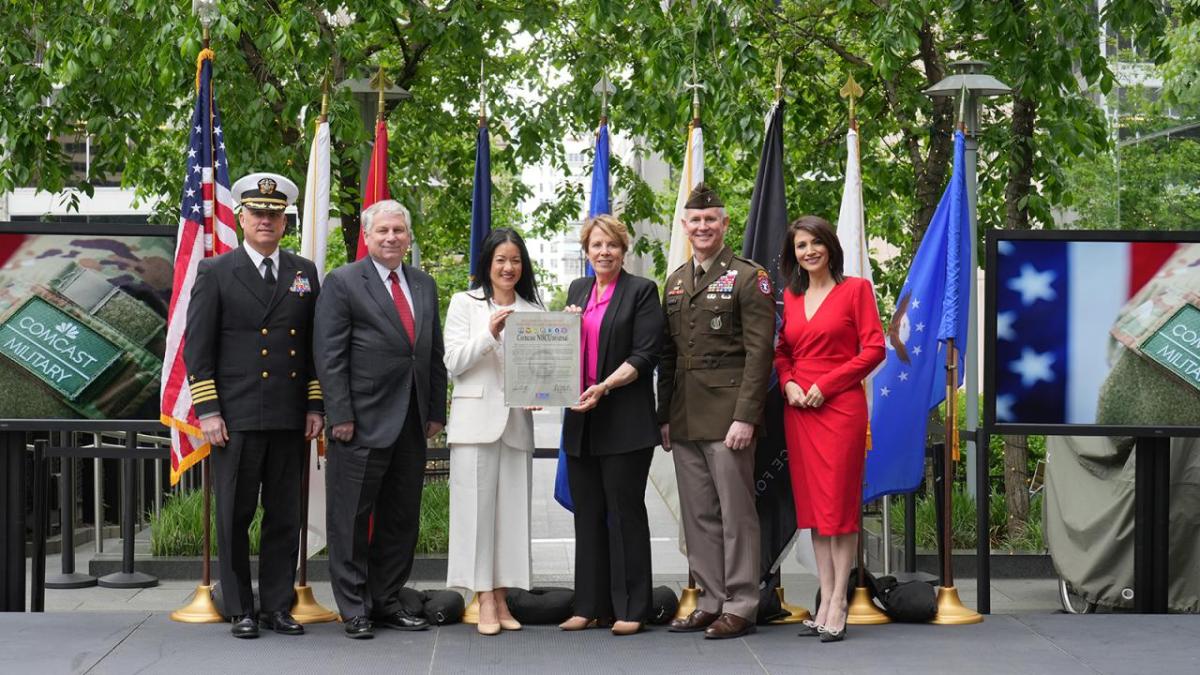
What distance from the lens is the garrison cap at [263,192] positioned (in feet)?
23.5

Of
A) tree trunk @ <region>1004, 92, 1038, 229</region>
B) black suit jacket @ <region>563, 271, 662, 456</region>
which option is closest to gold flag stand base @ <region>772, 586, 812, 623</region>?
black suit jacket @ <region>563, 271, 662, 456</region>

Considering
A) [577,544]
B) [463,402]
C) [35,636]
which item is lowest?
[35,636]

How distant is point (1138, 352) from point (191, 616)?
509 centimetres

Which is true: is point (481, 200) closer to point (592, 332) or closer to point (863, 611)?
point (592, 332)

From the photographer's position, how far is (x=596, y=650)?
6883mm

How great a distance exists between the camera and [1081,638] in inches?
284

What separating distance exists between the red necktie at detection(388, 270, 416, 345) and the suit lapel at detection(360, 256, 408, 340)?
0.11ft

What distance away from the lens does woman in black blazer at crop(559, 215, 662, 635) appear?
23.4 feet

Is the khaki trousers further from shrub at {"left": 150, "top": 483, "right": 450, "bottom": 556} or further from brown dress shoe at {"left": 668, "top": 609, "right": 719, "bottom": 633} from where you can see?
shrub at {"left": 150, "top": 483, "right": 450, "bottom": 556}

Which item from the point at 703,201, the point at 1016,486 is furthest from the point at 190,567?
the point at 1016,486

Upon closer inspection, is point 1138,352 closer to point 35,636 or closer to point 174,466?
point 174,466

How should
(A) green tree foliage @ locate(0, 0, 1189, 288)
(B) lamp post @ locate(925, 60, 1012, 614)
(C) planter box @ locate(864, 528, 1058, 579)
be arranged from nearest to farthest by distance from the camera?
(B) lamp post @ locate(925, 60, 1012, 614)
(A) green tree foliage @ locate(0, 0, 1189, 288)
(C) planter box @ locate(864, 528, 1058, 579)

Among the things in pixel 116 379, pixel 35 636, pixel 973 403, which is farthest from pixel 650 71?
pixel 35 636

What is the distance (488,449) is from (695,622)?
1322 millimetres
